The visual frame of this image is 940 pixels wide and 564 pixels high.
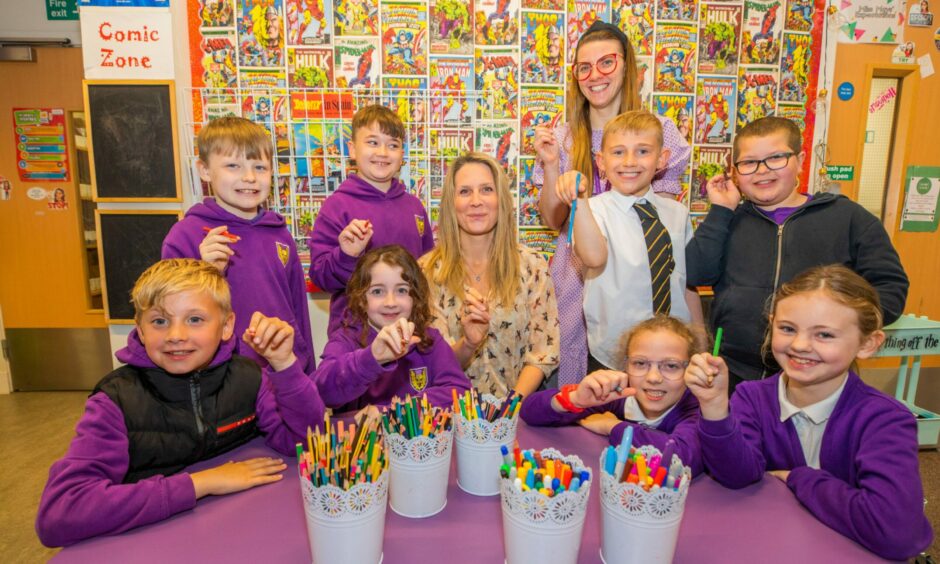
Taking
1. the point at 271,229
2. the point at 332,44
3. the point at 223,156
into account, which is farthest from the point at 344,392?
the point at 332,44

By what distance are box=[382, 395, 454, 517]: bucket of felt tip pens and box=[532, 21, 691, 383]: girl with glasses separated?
1.08m

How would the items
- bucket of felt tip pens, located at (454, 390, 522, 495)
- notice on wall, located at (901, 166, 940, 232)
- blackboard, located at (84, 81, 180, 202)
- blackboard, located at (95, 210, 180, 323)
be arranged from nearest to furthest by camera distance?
bucket of felt tip pens, located at (454, 390, 522, 495) < blackboard, located at (84, 81, 180, 202) < blackboard, located at (95, 210, 180, 323) < notice on wall, located at (901, 166, 940, 232)

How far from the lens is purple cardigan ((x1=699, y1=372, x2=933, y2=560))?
0.87 m

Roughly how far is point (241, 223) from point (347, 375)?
783 mm

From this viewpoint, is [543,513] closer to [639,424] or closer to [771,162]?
[639,424]

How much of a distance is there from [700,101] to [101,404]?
8.93ft

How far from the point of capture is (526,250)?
1879 millimetres

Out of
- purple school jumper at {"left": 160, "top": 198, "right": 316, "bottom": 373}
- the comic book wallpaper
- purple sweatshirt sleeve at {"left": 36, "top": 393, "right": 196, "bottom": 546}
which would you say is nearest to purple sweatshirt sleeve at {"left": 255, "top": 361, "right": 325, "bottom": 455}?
purple sweatshirt sleeve at {"left": 36, "top": 393, "right": 196, "bottom": 546}

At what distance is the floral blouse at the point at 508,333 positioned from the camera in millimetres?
1746

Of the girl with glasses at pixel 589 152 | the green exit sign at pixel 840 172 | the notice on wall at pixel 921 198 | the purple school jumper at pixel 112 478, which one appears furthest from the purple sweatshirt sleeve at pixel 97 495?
the notice on wall at pixel 921 198

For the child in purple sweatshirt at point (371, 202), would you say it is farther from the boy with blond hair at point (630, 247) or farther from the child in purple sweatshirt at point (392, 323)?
the boy with blond hair at point (630, 247)

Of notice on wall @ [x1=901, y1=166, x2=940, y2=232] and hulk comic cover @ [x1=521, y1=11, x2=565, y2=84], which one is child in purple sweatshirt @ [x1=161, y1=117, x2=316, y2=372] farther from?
notice on wall @ [x1=901, y1=166, x2=940, y2=232]

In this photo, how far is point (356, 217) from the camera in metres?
2.00

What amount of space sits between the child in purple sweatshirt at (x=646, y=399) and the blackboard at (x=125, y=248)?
2.13 meters
